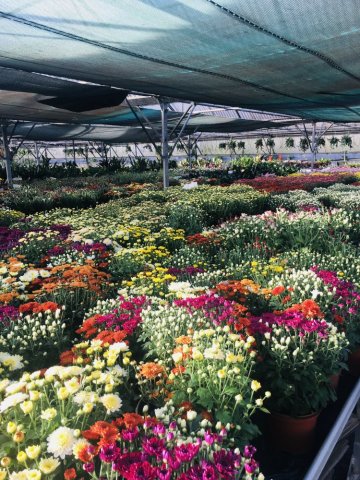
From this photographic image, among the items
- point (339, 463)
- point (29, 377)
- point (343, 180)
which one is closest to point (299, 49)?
point (339, 463)

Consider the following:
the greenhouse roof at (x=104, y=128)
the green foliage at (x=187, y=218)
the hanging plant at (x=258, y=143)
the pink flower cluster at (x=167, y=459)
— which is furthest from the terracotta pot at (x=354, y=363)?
the hanging plant at (x=258, y=143)

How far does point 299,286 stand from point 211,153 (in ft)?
136

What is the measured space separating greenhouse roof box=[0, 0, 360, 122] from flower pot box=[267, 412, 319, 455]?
10.6 feet

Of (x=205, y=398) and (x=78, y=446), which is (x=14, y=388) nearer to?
(x=78, y=446)

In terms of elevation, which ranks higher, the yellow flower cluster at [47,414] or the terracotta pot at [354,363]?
the yellow flower cluster at [47,414]

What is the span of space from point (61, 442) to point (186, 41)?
4253 mm

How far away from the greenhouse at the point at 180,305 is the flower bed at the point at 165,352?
14 mm

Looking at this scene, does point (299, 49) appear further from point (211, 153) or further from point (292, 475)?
point (211, 153)

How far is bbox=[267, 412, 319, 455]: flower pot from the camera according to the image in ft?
8.66

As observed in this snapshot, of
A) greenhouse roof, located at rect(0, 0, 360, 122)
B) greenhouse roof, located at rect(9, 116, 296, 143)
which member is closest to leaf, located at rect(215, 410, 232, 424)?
greenhouse roof, located at rect(0, 0, 360, 122)

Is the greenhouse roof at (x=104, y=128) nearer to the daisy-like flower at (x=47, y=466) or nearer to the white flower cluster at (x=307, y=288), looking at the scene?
the white flower cluster at (x=307, y=288)

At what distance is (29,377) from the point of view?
192 centimetres

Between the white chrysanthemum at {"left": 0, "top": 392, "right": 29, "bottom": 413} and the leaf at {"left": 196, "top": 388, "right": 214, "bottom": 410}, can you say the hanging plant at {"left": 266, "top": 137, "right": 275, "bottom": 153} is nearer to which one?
the leaf at {"left": 196, "top": 388, "right": 214, "bottom": 410}

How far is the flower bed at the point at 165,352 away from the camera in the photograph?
1.59 meters
